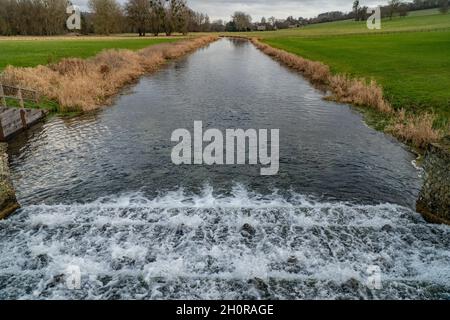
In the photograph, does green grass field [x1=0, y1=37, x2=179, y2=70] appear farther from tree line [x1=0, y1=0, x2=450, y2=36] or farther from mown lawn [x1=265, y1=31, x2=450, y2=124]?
tree line [x1=0, y1=0, x2=450, y2=36]

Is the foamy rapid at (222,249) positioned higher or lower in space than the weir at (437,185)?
lower

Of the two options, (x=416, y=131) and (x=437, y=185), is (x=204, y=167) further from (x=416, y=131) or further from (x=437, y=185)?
(x=416, y=131)

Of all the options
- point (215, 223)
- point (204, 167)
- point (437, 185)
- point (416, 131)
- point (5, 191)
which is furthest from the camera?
point (416, 131)

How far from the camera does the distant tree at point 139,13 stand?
11694cm

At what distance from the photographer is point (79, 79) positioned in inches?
1055

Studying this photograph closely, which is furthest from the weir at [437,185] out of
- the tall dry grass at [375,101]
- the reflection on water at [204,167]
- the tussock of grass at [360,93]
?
the tussock of grass at [360,93]

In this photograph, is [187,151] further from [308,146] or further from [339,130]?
[339,130]

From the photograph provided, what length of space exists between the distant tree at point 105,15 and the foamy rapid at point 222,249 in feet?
380

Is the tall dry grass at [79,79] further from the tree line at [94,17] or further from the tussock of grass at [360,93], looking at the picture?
the tree line at [94,17]

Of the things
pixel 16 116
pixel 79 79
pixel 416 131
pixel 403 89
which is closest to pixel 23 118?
pixel 16 116

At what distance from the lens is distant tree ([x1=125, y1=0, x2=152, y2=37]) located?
117 meters

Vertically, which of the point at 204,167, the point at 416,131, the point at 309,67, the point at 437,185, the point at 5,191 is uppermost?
the point at 309,67

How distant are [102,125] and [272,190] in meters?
12.3

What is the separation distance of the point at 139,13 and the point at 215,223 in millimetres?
124550
